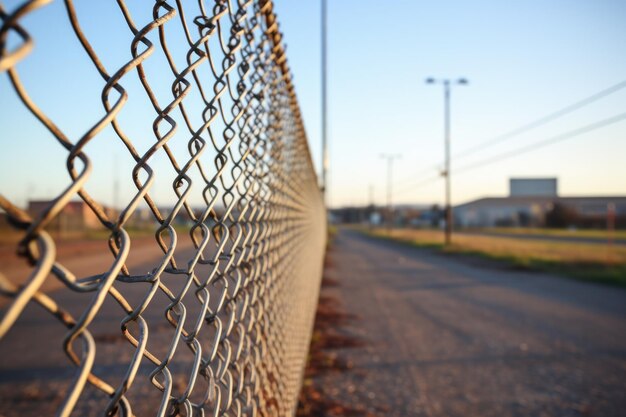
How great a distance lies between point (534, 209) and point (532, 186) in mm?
31134

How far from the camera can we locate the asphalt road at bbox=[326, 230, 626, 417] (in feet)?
12.5

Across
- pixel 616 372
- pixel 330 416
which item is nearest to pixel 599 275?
pixel 616 372

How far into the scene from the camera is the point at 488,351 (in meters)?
5.23

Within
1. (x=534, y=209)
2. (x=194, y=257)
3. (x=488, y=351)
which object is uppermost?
(x=534, y=209)

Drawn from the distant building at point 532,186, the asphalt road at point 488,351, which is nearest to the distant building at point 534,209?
the distant building at point 532,186

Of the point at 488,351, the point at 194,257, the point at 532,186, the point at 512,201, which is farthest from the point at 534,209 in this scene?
the point at 194,257

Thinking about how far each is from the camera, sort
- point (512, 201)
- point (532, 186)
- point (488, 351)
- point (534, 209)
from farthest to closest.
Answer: point (512, 201) → point (534, 209) → point (532, 186) → point (488, 351)

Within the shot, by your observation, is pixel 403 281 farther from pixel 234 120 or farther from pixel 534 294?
pixel 234 120

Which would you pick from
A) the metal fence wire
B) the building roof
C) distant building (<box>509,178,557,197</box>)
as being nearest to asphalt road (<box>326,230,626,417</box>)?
the metal fence wire

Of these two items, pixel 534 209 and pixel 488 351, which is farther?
pixel 534 209

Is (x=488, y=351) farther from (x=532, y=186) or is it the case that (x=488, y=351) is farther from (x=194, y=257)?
(x=532, y=186)

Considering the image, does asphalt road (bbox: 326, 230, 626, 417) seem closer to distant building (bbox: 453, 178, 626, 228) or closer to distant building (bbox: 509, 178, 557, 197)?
distant building (bbox: 509, 178, 557, 197)

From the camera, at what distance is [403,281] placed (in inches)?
451

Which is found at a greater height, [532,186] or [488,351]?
[532,186]
